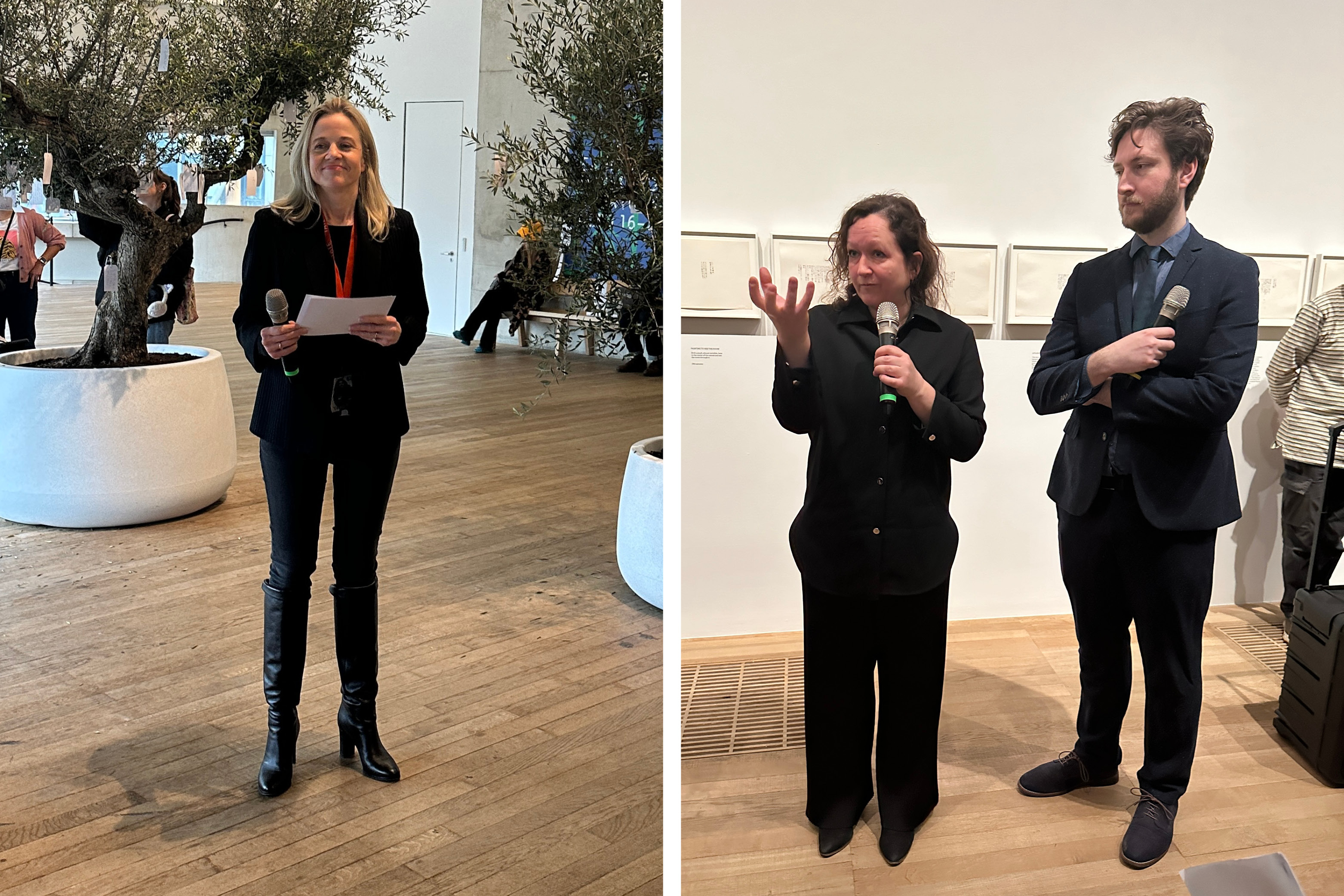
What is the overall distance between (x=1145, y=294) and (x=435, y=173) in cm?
338

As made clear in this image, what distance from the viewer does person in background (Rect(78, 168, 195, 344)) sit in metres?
5.11

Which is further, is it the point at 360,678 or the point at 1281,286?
the point at 360,678

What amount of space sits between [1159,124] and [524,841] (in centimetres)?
196

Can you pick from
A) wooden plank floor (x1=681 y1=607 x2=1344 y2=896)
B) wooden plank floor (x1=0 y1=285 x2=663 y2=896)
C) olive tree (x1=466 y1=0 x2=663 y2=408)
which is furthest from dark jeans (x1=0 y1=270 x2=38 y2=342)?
wooden plank floor (x1=681 y1=607 x2=1344 y2=896)

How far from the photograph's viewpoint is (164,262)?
5.23 metres

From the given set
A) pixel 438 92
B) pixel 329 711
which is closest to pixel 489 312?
pixel 438 92

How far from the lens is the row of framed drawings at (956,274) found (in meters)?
1.79

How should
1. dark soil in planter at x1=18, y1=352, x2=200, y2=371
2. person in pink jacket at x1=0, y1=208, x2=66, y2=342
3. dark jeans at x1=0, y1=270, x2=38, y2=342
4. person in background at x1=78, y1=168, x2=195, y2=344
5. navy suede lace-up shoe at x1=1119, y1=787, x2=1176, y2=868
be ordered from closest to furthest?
navy suede lace-up shoe at x1=1119, y1=787, x2=1176, y2=868 < dark soil in planter at x1=18, y1=352, x2=200, y2=371 < person in background at x1=78, y1=168, x2=195, y2=344 < person in pink jacket at x1=0, y1=208, x2=66, y2=342 < dark jeans at x1=0, y1=270, x2=38, y2=342

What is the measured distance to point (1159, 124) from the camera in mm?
1828

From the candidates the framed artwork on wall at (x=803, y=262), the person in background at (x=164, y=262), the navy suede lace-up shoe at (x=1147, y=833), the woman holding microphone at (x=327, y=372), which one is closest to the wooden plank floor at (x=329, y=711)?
the person in background at (x=164, y=262)

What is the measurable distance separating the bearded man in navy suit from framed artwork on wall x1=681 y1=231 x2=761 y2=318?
0.48 m

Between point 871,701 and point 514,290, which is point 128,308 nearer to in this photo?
point 514,290

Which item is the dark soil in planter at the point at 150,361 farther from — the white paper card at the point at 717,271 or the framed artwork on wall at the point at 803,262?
the framed artwork on wall at the point at 803,262

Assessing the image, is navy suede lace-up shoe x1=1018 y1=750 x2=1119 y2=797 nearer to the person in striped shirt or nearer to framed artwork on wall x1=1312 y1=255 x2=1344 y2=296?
the person in striped shirt
